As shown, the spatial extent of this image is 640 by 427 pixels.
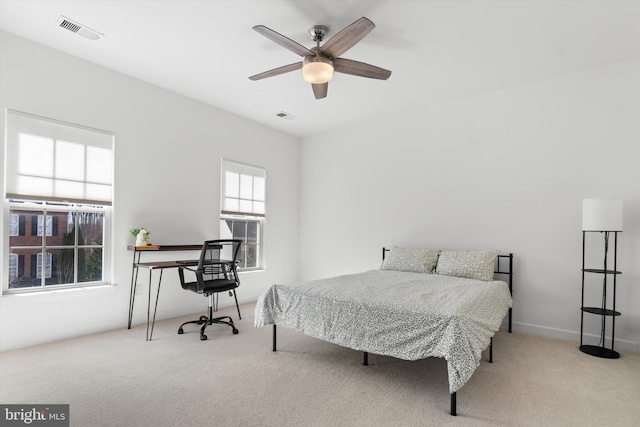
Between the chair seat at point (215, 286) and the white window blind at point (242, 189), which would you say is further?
the white window blind at point (242, 189)

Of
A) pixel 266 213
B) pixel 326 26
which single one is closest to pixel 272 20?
pixel 326 26

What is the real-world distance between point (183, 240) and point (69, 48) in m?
2.35

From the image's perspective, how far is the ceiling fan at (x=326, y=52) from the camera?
7.90 ft

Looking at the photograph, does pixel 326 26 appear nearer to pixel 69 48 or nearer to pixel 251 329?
pixel 69 48

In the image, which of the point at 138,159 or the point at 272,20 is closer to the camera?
the point at 272,20

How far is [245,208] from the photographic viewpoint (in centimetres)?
532

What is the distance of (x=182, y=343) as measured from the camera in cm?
338

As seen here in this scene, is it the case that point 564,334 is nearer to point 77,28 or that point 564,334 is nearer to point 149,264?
point 149,264

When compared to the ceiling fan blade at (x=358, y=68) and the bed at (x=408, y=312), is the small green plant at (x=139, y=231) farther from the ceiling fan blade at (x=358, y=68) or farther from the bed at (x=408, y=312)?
the ceiling fan blade at (x=358, y=68)

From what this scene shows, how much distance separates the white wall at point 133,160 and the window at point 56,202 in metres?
0.12

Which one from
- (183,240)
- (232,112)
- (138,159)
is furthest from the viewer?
(232,112)

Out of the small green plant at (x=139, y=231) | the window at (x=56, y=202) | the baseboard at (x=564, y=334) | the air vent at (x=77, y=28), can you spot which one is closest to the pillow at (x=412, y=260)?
the baseboard at (x=564, y=334)

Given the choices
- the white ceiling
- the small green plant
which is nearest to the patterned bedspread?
the small green plant

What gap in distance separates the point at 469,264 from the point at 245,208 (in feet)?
10.8
